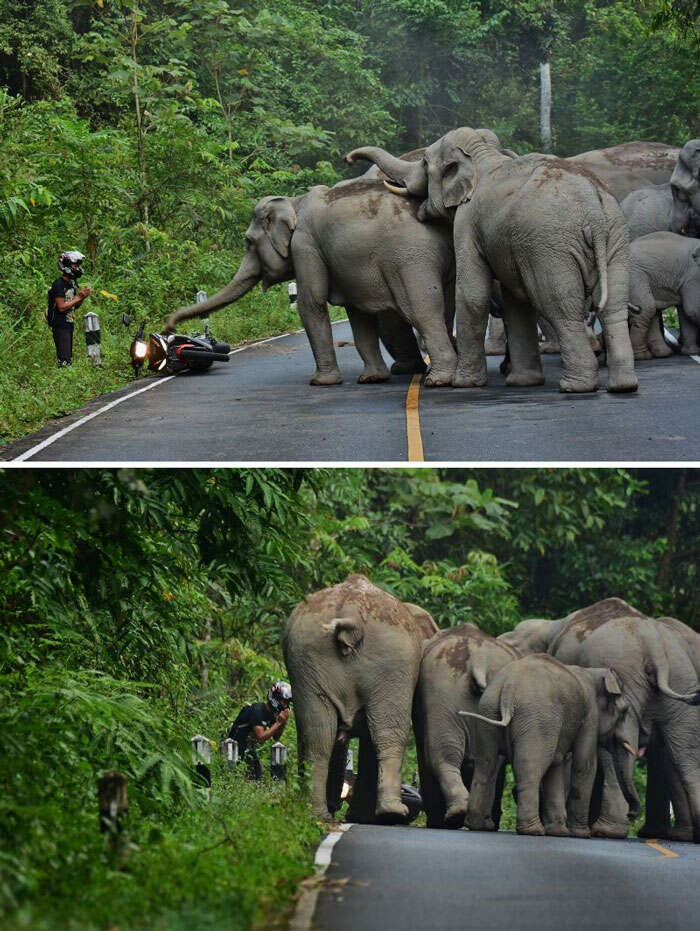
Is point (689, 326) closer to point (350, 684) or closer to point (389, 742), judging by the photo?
point (350, 684)

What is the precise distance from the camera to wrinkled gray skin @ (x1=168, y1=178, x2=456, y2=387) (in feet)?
53.3

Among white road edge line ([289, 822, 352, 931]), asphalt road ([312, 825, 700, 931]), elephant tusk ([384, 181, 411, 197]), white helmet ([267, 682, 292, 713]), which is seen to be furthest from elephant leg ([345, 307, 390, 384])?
white road edge line ([289, 822, 352, 931])

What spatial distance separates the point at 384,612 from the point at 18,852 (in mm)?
8770

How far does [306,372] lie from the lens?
1941 cm

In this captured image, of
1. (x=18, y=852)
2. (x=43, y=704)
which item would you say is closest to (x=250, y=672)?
(x=43, y=704)

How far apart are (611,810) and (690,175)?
26.0 ft

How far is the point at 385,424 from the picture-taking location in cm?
1398

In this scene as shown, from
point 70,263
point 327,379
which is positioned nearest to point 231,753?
point 327,379

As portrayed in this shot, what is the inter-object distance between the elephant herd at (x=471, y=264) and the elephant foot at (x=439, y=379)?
0.01 metres

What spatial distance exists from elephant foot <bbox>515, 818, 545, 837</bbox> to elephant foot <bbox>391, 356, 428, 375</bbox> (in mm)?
4983

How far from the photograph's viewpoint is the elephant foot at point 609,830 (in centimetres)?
1648

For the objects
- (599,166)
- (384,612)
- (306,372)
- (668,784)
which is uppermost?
(599,166)

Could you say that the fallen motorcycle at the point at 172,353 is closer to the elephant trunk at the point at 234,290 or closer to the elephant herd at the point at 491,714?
the elephant trunk at the point at 234,290

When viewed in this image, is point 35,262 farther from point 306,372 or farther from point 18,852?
point 18,852
